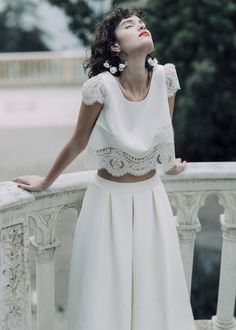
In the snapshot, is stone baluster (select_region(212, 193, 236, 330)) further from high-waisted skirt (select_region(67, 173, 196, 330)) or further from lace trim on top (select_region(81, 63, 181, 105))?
lace trim on top (select_region(81, 63, 181, 105))

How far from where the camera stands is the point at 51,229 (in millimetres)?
1722

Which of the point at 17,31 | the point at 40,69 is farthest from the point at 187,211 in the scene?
the point at 17,31

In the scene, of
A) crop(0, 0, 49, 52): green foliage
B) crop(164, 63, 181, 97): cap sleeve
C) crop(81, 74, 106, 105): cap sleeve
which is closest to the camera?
crop(81, 74, 106, 105): cap sleeve

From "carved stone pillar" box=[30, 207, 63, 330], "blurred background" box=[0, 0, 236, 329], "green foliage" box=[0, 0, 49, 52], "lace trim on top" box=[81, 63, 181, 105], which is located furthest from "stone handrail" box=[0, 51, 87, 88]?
"lace trim on top" box=[81, 63, 181, 105]

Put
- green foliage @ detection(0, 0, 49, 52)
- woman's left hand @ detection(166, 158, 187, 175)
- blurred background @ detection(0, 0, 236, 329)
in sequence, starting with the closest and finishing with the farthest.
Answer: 1. woman's left hand @ detection(166, 158, 187, 175)
2. blurred background @ detection(0, 0, 236, 329)
3. green foliage @ detection(0, 0, 49, 52)

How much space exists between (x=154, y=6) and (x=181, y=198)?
565 centimetres

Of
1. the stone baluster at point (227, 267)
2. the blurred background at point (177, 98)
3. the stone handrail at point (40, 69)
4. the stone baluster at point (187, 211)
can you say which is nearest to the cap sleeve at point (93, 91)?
the stone baluster at point (187, 211)

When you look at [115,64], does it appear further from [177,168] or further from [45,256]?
[45,256]

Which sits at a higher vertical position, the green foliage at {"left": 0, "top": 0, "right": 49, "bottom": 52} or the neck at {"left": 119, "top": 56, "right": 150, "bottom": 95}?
the green foliage at {"left": 0, "top": 0, "right": 49, "bottom": 52}

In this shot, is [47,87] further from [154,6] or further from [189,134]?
[154,6]

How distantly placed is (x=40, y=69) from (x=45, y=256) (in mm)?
10015

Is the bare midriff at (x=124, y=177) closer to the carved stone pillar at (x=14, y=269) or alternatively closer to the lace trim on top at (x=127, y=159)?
the lace trim on top at (x=127, y=159)

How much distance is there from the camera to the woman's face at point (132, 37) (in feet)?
5.01

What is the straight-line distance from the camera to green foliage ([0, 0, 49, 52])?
16.5 meters
